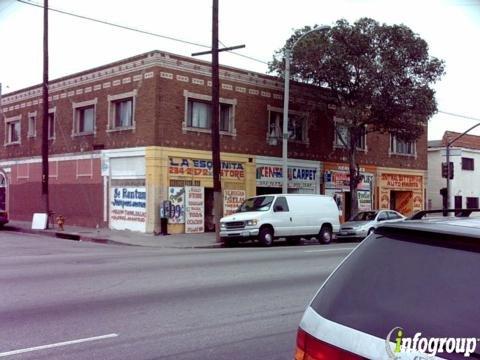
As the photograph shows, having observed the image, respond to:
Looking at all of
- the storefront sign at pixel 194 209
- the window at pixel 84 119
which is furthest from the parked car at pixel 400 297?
the window at pixel 84 119

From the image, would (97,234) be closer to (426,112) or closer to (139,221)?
(139,221)

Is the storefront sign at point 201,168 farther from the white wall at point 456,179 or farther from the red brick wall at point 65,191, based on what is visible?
the white wall at point 456,179

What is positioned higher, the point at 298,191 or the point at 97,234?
the point at 298,191

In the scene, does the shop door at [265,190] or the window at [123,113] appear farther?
the shop door at [265,190]

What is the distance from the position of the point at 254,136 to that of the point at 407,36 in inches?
336

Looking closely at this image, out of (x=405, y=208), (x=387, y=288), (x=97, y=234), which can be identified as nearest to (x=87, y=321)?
(x=387, y=288)

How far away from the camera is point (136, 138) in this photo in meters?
24.0

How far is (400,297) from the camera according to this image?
8.29 feet

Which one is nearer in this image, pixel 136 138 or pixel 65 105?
pixel 136 138

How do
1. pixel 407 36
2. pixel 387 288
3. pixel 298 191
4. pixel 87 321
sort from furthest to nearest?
pixel 298 191, pixel 407 36, pixel 87 321, pixel 387 288

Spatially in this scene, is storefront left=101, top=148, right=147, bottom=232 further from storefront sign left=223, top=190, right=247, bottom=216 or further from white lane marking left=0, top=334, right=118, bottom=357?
white lane marking left=0, top=334, right=118, bottom=357

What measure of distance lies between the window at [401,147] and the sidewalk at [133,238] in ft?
52.0

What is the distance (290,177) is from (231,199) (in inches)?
155

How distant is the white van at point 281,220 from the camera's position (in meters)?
19.6
